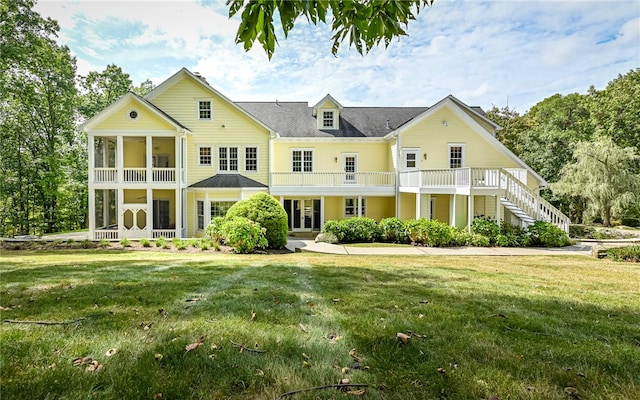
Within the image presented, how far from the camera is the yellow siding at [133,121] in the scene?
17.4 metres

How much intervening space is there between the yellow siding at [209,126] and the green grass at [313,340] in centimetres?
1455

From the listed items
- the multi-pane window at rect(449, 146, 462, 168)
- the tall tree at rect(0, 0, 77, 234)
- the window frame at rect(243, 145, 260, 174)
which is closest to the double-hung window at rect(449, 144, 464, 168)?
the multi-pane window at rect(449, 146, 462, 168)

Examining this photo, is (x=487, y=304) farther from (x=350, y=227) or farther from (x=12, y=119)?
(x=12, y=119)

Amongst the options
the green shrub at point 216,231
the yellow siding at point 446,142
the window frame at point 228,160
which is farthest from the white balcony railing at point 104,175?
the yellow siding at point 446,142

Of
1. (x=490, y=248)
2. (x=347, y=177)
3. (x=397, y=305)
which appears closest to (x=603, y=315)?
(x=397, y=305)

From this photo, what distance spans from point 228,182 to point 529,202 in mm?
15763

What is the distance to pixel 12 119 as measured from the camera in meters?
24.1

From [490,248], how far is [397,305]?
11961mm

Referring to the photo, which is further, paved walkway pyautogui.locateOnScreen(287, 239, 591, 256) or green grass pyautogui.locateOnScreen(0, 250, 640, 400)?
paved walkway pyautogui.locateOnScreen(287, 239, 591, 256)

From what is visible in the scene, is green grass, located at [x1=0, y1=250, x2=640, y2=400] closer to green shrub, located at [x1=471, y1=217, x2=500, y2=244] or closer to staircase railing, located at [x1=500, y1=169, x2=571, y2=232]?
green shrub, located at [x1=471, y1=217, x2=500, y2=244]

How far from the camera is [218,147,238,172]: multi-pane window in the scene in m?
19.7

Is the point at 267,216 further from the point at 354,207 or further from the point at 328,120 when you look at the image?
the point at 328,120

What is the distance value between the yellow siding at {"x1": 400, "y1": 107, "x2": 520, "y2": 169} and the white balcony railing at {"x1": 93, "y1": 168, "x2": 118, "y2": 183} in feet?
53.9

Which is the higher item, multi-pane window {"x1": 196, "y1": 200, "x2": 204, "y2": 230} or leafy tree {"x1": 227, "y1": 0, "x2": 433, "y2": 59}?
leafy tree {"x1": 227, "y1": 0, "x2": 433, "y2": 59}
